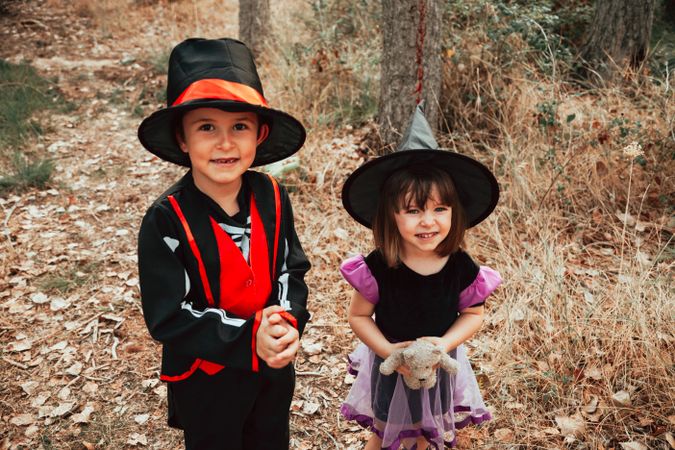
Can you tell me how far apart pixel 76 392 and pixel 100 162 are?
136 inches

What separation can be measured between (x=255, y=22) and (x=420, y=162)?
6.48m

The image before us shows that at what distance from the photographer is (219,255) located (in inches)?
71.1

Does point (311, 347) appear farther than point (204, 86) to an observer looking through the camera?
Yes

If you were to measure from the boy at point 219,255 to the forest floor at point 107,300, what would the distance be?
1124 millimetres

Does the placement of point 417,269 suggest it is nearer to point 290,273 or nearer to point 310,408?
point 290,273

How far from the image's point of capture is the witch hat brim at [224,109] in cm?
167

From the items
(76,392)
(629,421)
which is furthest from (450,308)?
(76,392)

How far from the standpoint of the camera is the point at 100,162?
5.93 metres

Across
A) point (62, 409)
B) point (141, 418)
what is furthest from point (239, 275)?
point (62, 409)

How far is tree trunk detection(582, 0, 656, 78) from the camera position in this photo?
5887 millimetres

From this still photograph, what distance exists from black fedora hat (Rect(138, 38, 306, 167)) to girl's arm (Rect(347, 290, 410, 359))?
2.55 feet

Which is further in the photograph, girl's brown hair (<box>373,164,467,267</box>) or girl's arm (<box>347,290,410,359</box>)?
girl's arm (<box>347,290,410,359</box>)

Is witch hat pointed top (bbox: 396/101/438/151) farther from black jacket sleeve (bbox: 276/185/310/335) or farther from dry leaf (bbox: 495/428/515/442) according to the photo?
dry leaf (bbox: 495/428/515/442)

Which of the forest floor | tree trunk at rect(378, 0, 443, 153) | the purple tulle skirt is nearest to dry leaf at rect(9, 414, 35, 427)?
the forest floor
